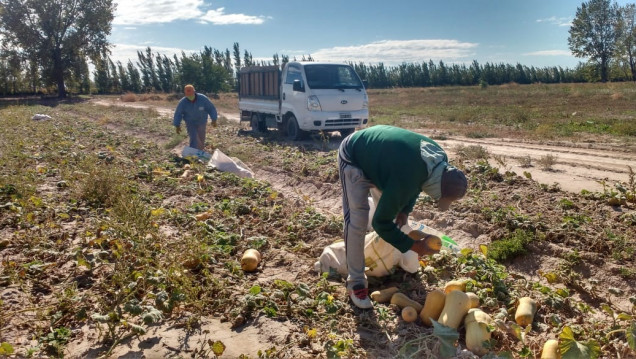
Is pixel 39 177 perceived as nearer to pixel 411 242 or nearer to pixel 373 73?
pixel 411 242

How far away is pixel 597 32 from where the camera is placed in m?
59.8

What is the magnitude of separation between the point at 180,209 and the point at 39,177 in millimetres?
3353

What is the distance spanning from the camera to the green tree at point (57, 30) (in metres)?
40.8

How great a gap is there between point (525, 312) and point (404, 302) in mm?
941

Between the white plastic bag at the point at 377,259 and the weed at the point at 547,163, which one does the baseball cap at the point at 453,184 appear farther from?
the weed at the point at 547,163

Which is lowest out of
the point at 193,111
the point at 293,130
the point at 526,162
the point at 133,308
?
the point at 133,308

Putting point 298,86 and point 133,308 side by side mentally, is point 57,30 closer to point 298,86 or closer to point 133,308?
point 298,86

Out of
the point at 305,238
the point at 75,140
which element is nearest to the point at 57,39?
the point at 75,140

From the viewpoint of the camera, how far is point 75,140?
13.3m

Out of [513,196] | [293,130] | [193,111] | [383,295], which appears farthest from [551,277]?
[293,130]

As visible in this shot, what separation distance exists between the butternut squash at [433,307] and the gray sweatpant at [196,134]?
27.3 feet

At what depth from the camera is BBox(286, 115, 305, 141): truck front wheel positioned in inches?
531

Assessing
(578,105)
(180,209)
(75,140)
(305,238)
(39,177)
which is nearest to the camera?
(305,238)

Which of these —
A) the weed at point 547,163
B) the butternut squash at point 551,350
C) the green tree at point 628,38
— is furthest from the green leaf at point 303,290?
the green tree at point 628,38
